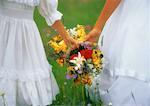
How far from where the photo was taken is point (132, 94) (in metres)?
5.25

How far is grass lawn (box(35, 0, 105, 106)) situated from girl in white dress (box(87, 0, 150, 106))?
40 cm

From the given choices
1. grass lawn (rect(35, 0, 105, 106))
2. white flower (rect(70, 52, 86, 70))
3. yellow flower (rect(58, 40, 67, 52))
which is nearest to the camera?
white flower (rect(70, 52, 86, 70))

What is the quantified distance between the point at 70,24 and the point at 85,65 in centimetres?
526

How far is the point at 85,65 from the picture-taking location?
5129 millimetres

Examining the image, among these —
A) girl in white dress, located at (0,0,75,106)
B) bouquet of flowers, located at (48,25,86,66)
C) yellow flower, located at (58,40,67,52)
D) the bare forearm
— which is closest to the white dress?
girl in white dress, located at (0,0,75,106)

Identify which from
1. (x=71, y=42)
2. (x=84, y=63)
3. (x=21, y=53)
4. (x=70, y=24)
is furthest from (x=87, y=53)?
(x=70, y=24)

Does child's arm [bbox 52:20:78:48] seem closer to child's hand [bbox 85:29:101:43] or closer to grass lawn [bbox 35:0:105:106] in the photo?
child's hand [bbox 85:29:101:43]

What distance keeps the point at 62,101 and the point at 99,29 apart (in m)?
0.88

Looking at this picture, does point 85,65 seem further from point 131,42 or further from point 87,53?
point 131,42

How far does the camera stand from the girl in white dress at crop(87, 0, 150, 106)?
538 centimetres

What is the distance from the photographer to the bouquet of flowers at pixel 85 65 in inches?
201

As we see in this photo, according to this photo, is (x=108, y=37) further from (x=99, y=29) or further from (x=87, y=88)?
(x=87, y=88)

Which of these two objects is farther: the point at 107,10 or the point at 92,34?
the point at 92,34

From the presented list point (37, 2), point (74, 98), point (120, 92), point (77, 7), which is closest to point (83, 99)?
point (74, 98)
